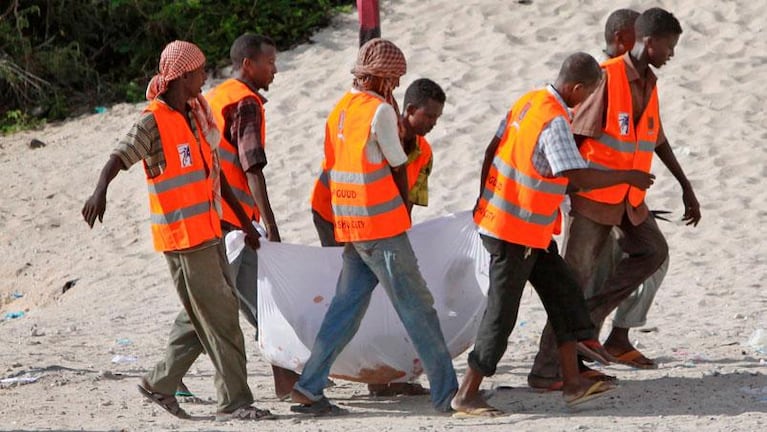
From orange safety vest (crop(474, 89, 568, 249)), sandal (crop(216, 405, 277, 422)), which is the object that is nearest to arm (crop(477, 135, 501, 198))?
orange safety vest (crop(474, 89, 568, 249))

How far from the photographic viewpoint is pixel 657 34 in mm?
6570

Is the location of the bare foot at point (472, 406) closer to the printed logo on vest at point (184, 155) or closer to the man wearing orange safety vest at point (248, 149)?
the man wearing orange safety vest at point (248, 149)

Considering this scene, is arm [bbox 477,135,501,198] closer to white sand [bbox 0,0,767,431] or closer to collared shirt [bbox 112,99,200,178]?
white sand [bbox 0,0,767,431]

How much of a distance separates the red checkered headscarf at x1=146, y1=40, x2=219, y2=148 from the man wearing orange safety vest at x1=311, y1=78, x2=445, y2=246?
0.58 metres

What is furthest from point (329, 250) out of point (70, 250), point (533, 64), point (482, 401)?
point (533, 64)

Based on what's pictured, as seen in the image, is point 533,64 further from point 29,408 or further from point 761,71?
point 29,408

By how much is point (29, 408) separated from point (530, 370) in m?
2.51

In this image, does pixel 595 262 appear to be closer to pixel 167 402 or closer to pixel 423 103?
pixel 423 103

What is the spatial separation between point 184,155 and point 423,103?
3.56ft

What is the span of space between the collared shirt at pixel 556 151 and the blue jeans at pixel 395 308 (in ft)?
2.26

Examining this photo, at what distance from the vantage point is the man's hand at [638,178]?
5.82 m

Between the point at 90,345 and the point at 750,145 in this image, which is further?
the point at 750,145

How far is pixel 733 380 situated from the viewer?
6.58m

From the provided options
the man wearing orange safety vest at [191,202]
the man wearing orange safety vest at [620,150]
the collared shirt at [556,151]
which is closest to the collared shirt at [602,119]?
the man wearing orange safety vest at [620,150]
